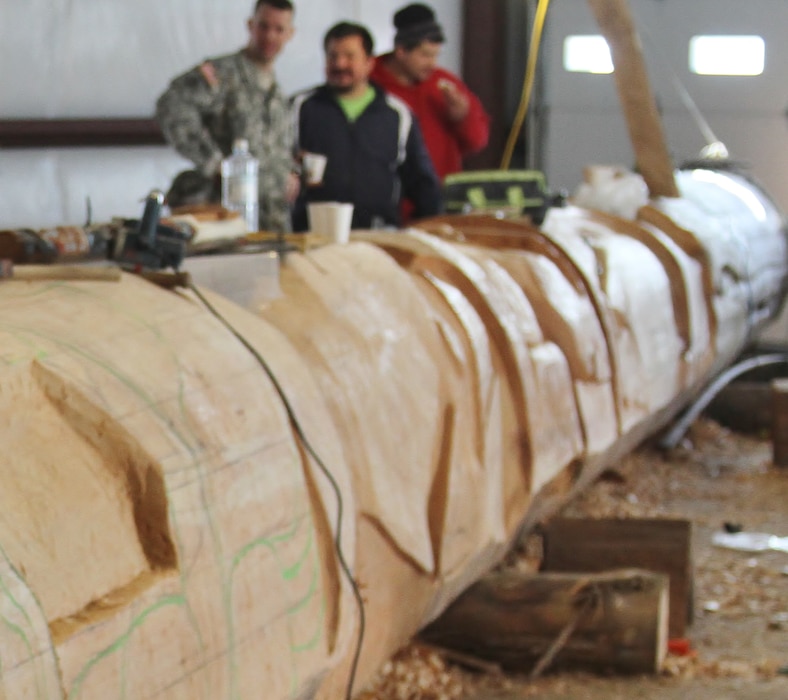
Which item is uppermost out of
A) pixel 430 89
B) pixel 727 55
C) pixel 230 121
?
pixel 727 55

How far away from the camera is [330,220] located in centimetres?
362

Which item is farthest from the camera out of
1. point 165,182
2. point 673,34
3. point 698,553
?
point 673,34

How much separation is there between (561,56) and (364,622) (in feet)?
26.4

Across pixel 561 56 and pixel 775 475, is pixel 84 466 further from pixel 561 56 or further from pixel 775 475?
pixel 561 56

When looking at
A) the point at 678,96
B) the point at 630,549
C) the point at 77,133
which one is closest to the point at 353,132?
the point at 77,133

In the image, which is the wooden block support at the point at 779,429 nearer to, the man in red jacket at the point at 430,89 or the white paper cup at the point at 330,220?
the man in red jacket at the point at 430,89

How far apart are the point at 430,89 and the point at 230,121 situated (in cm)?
192

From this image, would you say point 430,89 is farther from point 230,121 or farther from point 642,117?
point 230,121

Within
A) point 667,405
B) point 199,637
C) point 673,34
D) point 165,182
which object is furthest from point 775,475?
point 673,34

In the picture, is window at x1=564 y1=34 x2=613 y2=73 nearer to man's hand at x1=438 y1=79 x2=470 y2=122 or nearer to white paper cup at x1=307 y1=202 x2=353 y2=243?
man's hand at x1=438 y1=79 x2=470 y2=122

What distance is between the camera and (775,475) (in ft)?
19.3

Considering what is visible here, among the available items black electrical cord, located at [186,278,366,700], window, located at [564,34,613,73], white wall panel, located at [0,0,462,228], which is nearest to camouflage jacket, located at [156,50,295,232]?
white wall panel, located at [0,0,462,228]

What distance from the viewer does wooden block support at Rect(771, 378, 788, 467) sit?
5.92 metres

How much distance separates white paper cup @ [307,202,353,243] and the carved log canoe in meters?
0.08
